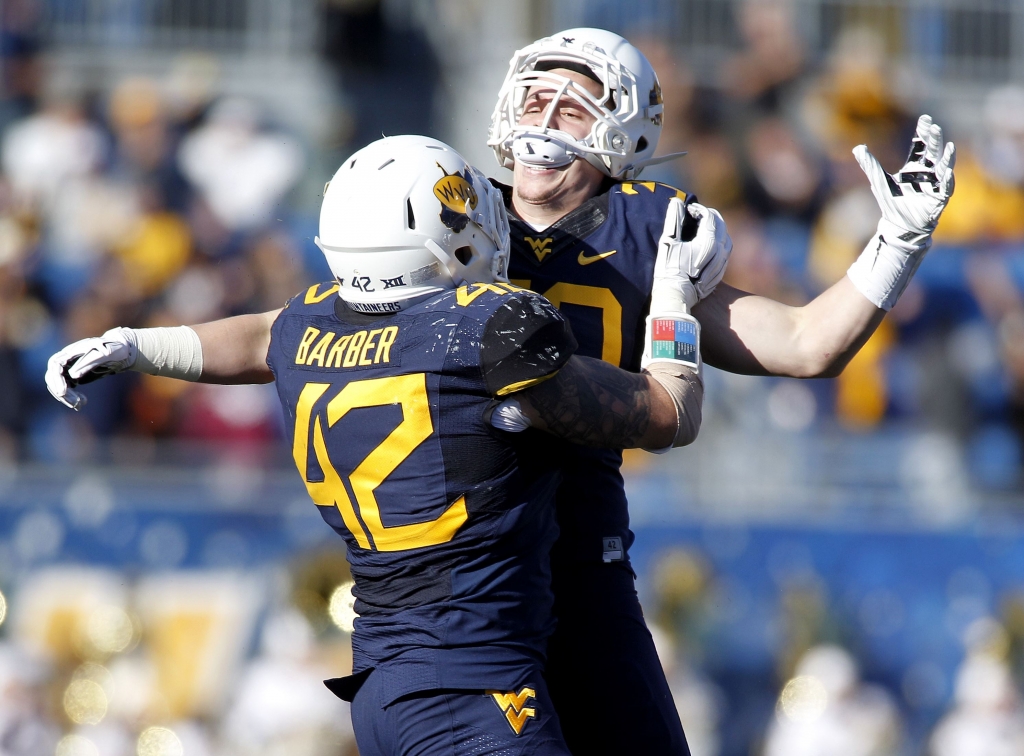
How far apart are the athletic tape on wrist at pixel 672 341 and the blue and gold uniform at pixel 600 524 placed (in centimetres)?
21

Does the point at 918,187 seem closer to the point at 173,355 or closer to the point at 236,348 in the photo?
the point at 236,348

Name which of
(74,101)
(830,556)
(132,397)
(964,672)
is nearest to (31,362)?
(132,397)

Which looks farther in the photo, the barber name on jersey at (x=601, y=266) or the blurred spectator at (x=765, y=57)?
the blurred spectator at (x=765, y=57)

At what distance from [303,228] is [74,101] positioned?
2.00 meters

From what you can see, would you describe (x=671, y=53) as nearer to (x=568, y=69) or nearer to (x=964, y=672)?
(x=964, y=672)

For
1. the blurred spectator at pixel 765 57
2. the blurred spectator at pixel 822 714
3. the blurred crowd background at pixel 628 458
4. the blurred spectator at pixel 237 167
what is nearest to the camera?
the blurred crowd background at pixel 628 458

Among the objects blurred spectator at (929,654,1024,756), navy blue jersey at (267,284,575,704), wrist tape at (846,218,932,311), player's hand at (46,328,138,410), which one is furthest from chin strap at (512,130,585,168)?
blurred spectator at (929,654,1024,756)

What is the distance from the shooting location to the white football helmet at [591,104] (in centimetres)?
340

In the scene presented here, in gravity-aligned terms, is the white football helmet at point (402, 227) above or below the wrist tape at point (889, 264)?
above

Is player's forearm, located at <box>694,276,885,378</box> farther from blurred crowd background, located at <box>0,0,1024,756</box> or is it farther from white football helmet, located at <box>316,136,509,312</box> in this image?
blurred crowd background, located at <box>0,0,1024,756</box>

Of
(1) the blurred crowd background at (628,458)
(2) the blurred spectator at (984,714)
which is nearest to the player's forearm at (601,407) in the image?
(1) the blurred crowd background at (628,458)

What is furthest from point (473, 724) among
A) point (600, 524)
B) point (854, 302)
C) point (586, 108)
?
point (586, 108)

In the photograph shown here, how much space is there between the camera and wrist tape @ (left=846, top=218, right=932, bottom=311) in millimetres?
3279

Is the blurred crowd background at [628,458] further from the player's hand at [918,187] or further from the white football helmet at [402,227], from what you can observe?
the player's hand at [918,187]
